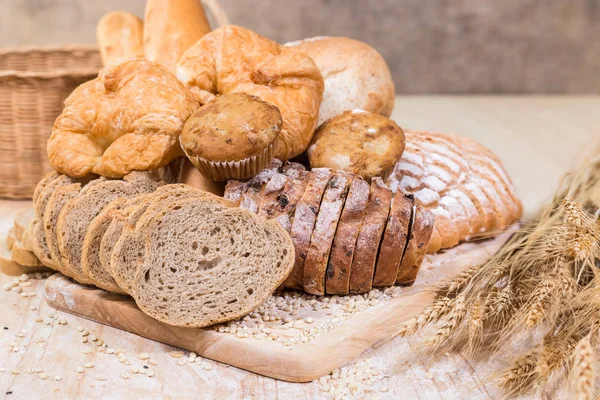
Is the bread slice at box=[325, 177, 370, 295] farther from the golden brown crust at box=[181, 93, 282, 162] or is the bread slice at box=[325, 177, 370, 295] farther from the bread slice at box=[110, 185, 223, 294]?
the bread slice at box=[110, 185, 223, 294]

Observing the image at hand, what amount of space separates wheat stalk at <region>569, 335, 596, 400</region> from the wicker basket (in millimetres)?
2416

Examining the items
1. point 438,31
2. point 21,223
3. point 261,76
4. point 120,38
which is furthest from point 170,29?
point 438,31

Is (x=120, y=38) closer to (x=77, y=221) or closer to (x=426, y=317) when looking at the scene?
(x=77, y=221)

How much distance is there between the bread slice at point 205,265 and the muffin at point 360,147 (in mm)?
576

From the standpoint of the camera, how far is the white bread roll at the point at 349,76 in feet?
9.91

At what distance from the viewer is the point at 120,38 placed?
3.44 meters

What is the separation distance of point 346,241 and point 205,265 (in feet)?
1.50

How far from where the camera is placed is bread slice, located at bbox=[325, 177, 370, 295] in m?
2.25

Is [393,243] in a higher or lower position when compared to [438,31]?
lower

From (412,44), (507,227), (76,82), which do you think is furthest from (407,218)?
(412,44)

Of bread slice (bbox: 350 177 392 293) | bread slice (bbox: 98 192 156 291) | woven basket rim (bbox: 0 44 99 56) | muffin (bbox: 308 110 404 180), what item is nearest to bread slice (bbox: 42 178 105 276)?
bread slice (bbox: 98 192 156 291)

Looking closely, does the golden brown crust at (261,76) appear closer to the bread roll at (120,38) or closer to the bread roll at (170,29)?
the bread roll at (170,29)

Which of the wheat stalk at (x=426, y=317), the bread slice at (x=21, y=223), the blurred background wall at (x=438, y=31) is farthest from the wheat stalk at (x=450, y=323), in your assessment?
the blurred background wall at (x=438, y=31)

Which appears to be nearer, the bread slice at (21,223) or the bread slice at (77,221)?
the bread slice at (77,221)
